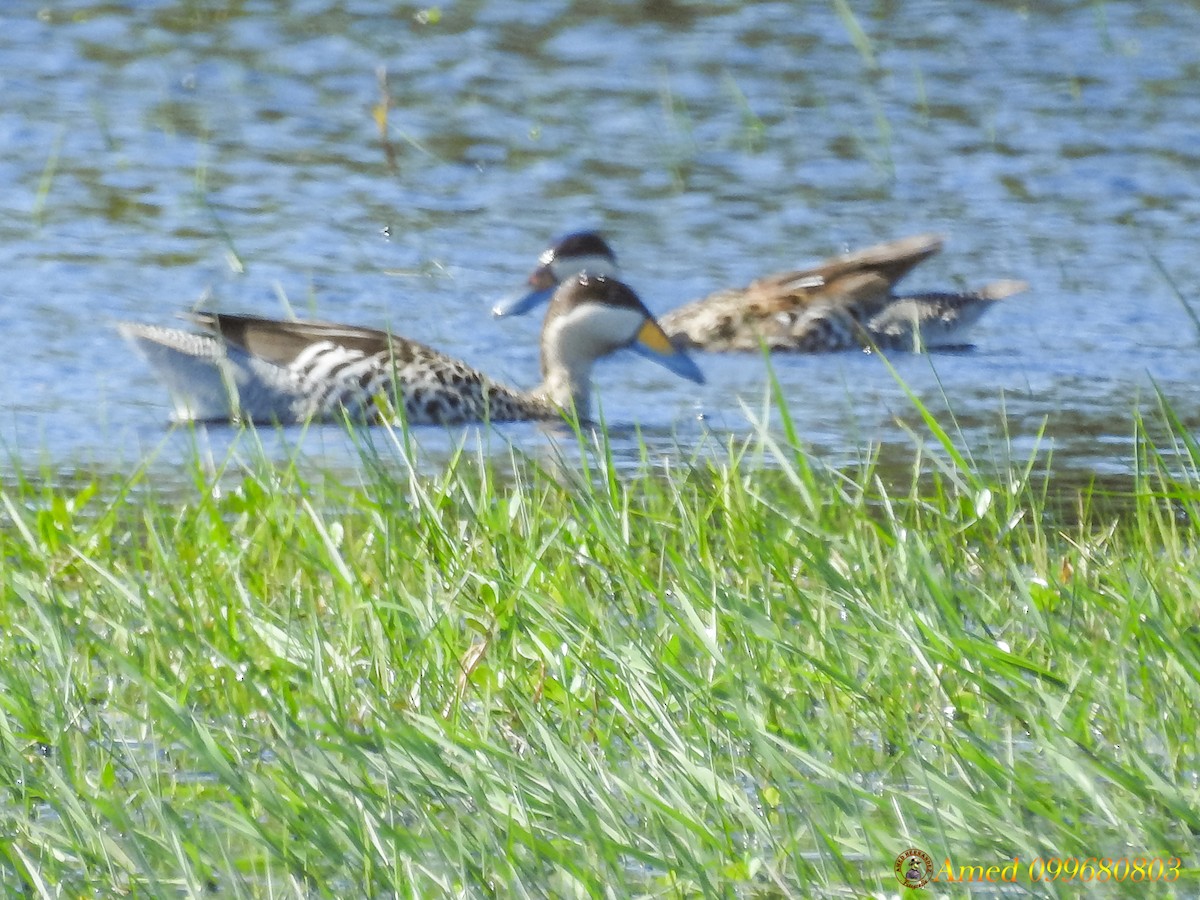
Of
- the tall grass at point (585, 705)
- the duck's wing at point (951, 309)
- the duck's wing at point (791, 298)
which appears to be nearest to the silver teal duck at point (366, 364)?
the duck's wing at point (791, 298)

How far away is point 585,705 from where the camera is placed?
11.1 feet

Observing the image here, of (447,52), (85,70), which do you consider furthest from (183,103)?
(447,52)

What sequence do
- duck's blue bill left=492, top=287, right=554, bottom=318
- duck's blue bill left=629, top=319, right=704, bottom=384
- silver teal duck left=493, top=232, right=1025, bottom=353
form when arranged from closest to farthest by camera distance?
duck's blue bill left=629, top=319, right=704, bottom=384
duck's blue bill left=492, top=287, right=554, bottom=318
silver teal duck left=493, top=232, right=1025, bottom=353

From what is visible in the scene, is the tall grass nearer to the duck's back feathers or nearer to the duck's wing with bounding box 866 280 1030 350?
the duck's back feathers

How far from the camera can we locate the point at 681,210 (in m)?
11.1

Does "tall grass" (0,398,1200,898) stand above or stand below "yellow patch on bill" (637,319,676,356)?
above

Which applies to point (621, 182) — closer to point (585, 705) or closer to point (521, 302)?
point (521, 302)

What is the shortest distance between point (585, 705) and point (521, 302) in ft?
20.1

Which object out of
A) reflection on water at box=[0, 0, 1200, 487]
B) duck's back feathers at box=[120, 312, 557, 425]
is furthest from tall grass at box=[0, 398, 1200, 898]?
duck's back feathers at box=[120, 312, 557, 425]

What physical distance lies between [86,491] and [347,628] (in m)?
1.38

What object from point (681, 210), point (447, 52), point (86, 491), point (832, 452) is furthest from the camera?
point (447, 52)

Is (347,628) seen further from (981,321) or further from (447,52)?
(447,52)

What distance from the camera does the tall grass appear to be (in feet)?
9.10

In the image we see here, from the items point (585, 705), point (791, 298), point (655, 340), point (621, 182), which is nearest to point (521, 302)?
point (655, 340)
